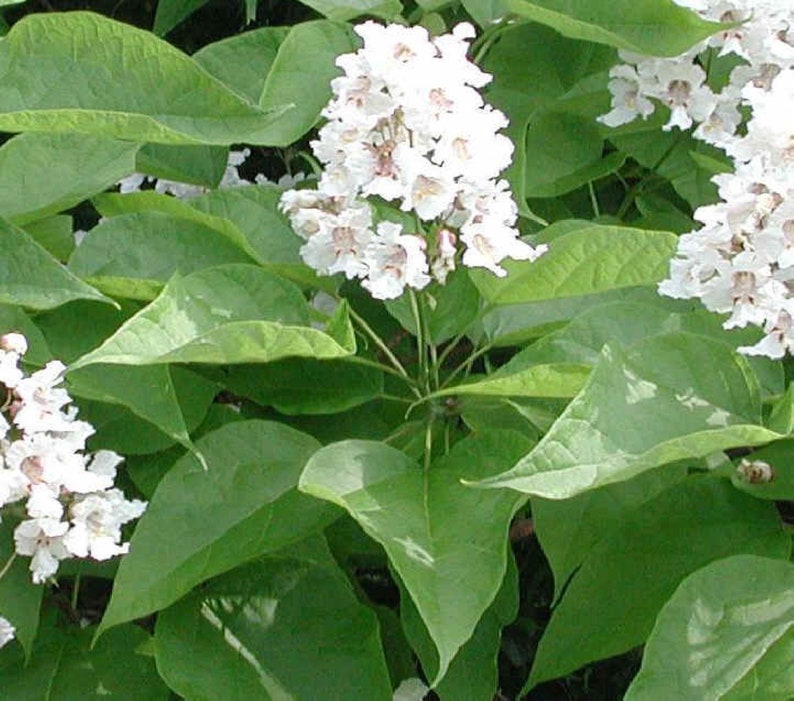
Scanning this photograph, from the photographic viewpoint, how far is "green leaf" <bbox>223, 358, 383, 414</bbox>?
4.22ft

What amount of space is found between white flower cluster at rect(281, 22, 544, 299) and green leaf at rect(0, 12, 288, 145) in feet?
0.27

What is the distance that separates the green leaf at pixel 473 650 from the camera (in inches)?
47.8

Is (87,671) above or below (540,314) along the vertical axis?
below

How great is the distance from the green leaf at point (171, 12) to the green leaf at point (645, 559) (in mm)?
920

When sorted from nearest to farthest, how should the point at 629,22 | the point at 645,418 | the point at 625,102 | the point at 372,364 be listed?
the point at 645,418
the point at 372,364
the point at 629,22
the point at 625,102

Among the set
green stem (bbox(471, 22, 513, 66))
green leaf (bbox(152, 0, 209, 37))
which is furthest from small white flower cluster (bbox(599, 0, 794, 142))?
green leaf (bbox(152, 0, 209, 37))

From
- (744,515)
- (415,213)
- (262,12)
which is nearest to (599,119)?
(415,213)

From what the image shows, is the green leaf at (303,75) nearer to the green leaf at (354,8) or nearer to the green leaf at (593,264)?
the green leaf at (354,8)

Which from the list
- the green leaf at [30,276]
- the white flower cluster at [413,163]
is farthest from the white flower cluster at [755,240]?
the green leaf at [30,276]

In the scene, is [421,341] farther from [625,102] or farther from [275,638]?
[625,102]

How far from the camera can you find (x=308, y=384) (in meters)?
1.30

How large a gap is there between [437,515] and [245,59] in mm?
650

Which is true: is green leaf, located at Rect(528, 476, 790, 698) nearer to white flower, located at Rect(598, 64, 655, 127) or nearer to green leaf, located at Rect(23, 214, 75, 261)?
white flower, located at Rect(598, 64, 655, 127)

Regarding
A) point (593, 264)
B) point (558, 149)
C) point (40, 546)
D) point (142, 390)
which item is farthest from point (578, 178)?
point (40, 546)
